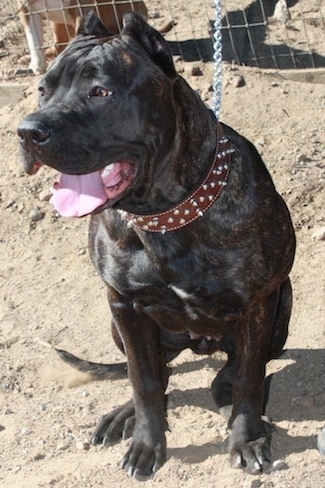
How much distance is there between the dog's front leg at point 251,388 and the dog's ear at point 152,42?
1010 mm

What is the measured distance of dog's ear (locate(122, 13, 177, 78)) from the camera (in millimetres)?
3281

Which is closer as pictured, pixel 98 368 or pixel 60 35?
pixel 98 368

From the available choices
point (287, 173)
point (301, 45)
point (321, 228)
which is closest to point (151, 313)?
point (321, 228)

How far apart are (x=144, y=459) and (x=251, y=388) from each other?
54 centimetres

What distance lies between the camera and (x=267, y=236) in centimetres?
367

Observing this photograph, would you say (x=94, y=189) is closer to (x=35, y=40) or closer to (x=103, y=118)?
(x=103, y=118)

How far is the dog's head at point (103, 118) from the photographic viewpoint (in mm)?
3119

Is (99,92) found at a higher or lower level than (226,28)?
higher

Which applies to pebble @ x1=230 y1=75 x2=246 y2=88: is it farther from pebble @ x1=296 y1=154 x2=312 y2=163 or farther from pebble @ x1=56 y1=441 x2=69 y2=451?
pebble @ x1=56 y1=441 x2=69 y2=451

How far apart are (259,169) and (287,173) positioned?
201cm

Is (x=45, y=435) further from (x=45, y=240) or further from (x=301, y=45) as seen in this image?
(x=301, y=45)

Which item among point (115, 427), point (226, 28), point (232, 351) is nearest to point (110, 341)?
Result: point (115, 427)

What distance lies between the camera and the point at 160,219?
3.53 meters

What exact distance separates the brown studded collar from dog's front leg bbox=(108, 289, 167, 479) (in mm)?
455
